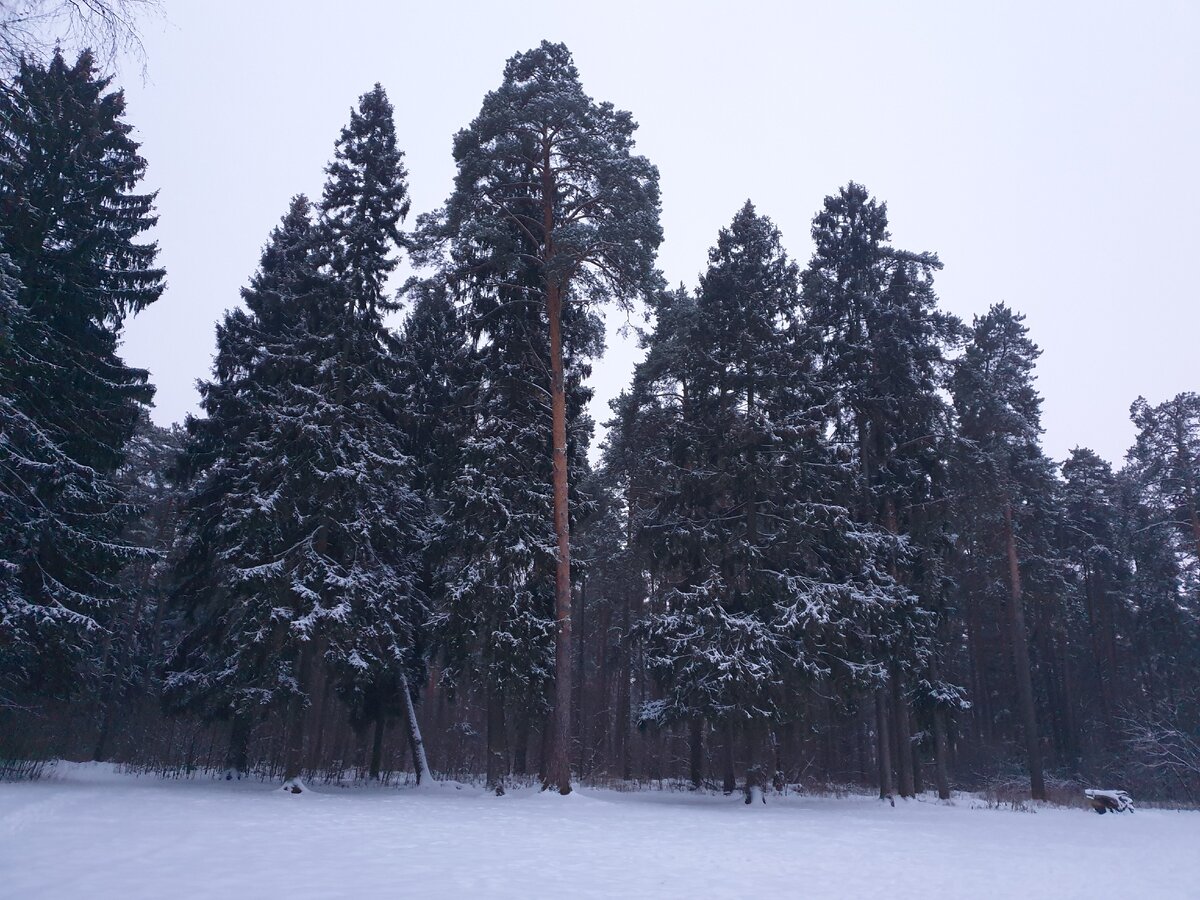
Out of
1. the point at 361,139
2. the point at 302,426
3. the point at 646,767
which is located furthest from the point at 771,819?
the point at 646,767

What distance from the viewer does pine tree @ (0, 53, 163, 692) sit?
16.2m

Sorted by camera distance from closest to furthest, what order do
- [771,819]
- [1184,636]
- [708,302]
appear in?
[771,819] < [708,302] < [1184,636]

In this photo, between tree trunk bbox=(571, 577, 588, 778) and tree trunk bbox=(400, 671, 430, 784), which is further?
tree trunk bbox=(571, 577, 588, 778)

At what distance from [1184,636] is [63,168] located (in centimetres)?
5164

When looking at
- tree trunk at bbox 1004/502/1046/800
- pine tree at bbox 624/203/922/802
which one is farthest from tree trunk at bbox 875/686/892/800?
tree trunk at bbox 1004/502/1046/800

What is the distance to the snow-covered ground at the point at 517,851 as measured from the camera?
22.7 ft

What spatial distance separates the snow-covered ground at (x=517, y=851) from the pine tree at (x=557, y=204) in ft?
21.6

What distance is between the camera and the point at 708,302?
24.3 meters

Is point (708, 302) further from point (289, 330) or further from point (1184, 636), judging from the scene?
point (1184, 636)

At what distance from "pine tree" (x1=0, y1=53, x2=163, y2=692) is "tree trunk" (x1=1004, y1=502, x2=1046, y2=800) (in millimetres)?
30360

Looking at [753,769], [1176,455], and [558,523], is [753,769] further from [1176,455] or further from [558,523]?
[1176,455]

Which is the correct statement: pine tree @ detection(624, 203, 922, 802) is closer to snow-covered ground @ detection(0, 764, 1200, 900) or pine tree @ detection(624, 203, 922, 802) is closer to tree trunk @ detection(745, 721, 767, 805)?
tree trunk @ detection(745, 721, 767, 805)

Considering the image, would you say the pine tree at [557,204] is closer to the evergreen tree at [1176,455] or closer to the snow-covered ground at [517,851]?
the snow-covered ground at [517,851]

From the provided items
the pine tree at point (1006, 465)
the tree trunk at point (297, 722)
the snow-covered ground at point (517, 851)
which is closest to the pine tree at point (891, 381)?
the pine tree at point (1006, 465)
